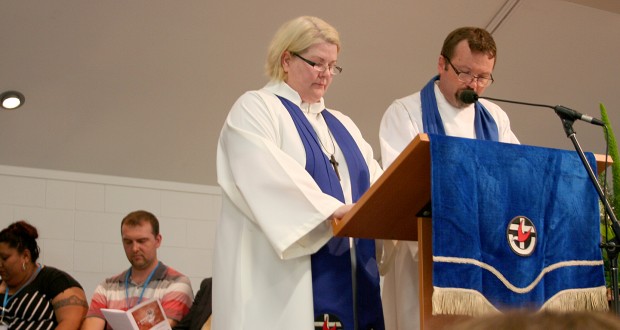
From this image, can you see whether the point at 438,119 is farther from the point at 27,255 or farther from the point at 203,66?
the point at 203,66

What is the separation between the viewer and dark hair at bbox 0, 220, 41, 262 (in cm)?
557

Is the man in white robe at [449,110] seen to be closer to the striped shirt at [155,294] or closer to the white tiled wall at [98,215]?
the striped shirt at [155,294]

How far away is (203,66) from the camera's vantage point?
6.63 metres

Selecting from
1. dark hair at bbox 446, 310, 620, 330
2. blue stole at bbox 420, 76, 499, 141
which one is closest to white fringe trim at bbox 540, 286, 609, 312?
blue stole at bbox 420, 76, 499, 141

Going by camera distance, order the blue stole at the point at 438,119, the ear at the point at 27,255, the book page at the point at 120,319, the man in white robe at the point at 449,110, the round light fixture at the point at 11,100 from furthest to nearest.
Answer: the round light fixture at the point at 11,100 < the ear at the point at 27,255 < the book page at the point at 120,319 < the blue stole at the point at 438,119 < the man in white robe at the point at 449,110

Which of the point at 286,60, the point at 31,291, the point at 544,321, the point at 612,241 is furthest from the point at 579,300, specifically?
the point at 31,291

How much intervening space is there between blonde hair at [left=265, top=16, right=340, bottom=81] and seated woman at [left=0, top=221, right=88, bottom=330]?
2503 millimetres

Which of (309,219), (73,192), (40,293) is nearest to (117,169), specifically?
(73,192)

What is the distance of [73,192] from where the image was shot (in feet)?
23.0

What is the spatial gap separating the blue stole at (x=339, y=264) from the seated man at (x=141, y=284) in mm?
2241

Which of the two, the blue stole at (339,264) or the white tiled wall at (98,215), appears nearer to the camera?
the blue stole at (339,264)

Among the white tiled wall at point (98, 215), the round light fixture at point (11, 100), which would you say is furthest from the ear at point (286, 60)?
the white tiled wall at point (98, 215)

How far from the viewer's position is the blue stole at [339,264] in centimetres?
307

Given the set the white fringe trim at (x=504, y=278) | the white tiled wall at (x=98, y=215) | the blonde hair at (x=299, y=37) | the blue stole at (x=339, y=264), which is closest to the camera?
the white fringe trim at (x=504, y=278)
